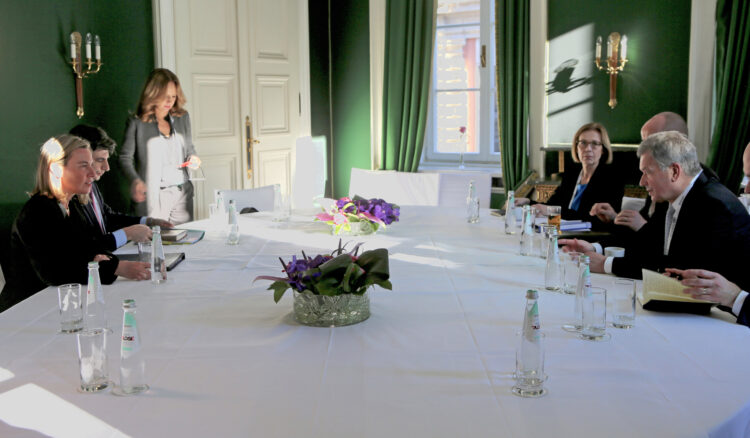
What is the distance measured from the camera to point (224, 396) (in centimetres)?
166

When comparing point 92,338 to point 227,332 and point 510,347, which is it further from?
point 510,347

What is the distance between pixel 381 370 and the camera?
180cm

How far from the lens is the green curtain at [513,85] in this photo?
5906mm

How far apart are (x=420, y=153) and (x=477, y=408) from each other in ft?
16.7

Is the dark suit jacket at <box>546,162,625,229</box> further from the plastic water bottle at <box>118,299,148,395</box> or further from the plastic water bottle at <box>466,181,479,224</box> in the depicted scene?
the plastic water bottle at <box>118,299,148,395</box>

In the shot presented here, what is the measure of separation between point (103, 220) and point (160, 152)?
1.44 m

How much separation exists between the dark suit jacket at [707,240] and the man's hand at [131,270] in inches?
67.8

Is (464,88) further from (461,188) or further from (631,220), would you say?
(631,220)

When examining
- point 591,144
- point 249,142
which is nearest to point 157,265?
point 591,144

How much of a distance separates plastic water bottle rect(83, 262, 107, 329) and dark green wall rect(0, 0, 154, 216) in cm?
251

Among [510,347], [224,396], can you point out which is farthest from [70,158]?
[510,347]

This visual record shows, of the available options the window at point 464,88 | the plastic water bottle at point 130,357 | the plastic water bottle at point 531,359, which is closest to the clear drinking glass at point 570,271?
the plastic water bottle at point 531,359

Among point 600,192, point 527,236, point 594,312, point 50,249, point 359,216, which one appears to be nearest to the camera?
point 594,312

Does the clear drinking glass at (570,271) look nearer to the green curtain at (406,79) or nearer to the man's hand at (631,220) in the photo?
the man's hand at (631,220)
